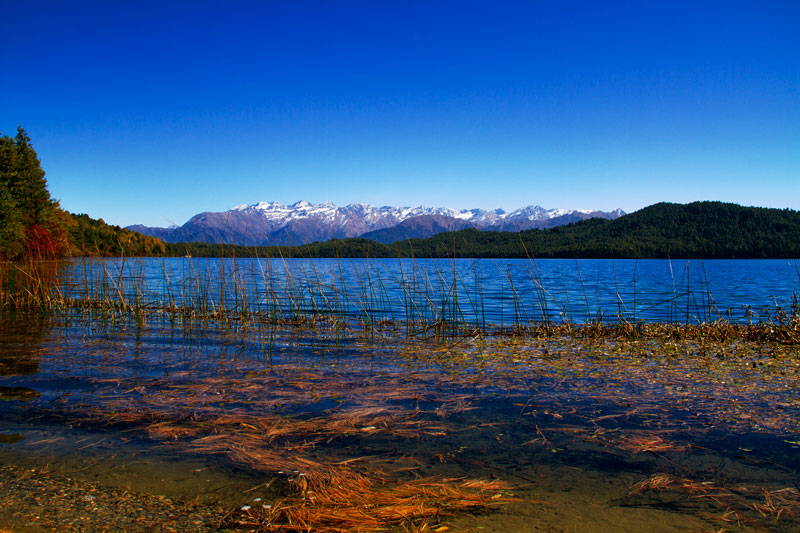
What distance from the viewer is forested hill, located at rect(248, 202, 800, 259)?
318ft

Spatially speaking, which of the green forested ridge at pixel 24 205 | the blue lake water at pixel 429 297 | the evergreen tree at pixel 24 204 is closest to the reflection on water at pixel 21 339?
the blue lake water at pixel 429 297

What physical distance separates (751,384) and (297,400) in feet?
18.1

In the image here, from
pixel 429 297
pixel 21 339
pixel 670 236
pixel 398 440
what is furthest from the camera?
pixel 670 236

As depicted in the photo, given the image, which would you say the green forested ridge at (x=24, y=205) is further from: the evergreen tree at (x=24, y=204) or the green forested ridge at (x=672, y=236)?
the green forested ridge at (x=672, y=236)

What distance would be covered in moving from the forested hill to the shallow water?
243 ft

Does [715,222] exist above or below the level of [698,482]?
above

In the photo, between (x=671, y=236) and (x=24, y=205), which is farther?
(x=671, y=236)

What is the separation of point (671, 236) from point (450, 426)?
139080 mm

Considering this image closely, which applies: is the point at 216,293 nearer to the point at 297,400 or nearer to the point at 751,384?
the point at 297,400

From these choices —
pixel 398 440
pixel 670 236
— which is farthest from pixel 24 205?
pixel 670 236

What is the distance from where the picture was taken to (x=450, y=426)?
13.4 feet

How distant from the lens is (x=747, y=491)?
2.90 m

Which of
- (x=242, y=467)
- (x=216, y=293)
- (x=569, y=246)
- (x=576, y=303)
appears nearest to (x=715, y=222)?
(x=569, y=246)

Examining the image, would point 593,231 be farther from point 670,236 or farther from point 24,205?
point 24,205
